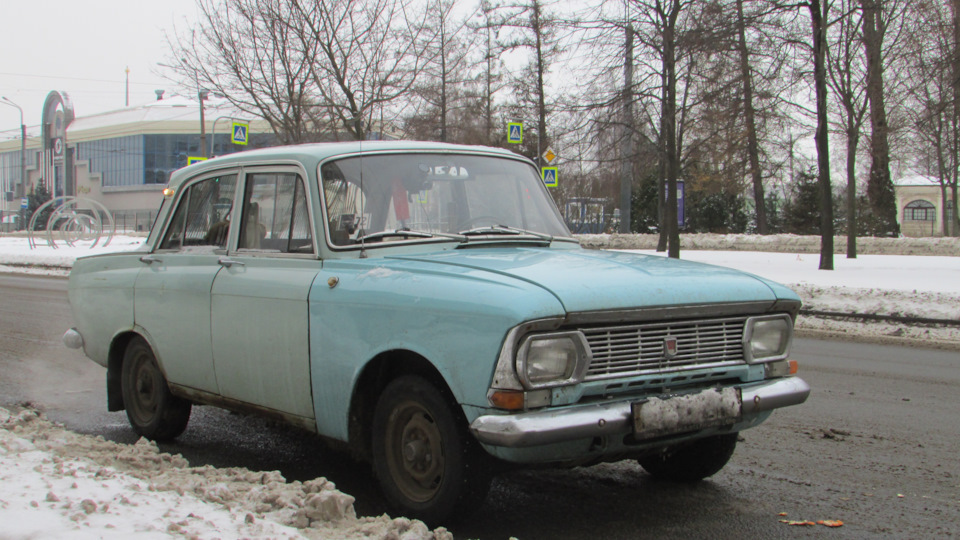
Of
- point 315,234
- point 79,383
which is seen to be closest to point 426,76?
point 79,383

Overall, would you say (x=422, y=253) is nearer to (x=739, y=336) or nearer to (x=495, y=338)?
(x=495, y=338)

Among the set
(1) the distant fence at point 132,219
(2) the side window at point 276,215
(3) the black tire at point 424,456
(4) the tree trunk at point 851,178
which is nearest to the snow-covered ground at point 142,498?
(3) the black tire at point 424,456

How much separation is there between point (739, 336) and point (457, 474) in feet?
4.57

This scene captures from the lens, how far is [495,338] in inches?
136

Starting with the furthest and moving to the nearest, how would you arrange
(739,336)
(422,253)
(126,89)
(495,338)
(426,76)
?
(126,89) < (426,76) < (422,253) < (739,336) < (495,338)

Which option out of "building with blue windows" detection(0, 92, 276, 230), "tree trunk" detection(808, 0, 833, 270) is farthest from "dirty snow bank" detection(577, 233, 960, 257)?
"building with blue windows" detection(0, 92, 276, 230)

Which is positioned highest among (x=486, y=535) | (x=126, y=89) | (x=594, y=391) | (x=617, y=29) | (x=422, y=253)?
(x=126, y=89)

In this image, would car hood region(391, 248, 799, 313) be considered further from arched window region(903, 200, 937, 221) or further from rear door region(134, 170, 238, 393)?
arched window region(903, 200, 937, 221)

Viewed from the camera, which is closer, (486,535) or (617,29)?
(486,535)

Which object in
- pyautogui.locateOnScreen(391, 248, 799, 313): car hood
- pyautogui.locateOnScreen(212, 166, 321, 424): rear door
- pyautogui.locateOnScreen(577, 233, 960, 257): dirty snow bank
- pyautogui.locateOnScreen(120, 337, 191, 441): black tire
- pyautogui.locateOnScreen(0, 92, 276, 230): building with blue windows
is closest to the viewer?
pyautogui.locateOnScreen(391, 248, 799, 313): car hood

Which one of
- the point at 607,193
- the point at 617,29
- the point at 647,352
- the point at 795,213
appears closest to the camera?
the point at 647,352

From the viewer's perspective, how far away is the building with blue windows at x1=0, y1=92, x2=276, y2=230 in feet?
284

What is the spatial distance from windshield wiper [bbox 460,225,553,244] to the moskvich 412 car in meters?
0.01

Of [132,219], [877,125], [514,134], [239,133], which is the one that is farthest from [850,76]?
[132,219]
